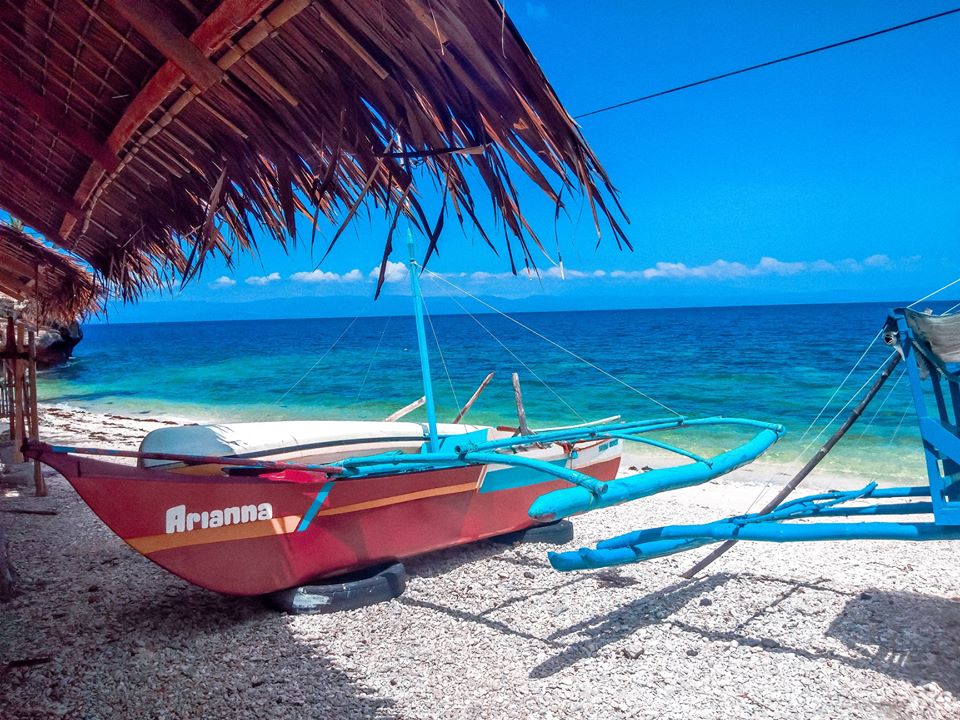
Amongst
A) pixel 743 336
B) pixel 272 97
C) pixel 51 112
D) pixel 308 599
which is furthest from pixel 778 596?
pixel 743 336

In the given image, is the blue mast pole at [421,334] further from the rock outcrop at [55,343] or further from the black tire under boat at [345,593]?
the rock outcrop at [55,343]

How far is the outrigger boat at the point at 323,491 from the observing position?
3.32m

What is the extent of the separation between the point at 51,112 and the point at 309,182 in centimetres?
114

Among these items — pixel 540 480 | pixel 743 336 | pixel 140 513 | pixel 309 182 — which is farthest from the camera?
pixel 743 336

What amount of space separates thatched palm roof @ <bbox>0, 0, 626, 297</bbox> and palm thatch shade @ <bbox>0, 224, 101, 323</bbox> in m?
3.02

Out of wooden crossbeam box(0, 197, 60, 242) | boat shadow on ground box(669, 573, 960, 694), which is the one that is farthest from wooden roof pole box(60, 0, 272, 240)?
boat shadow on ground box(669, 573, 960, 694)

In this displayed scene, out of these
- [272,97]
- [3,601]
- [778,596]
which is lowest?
[778,596]

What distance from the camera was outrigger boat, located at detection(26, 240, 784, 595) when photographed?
332 cm

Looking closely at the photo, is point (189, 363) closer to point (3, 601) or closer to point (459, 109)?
point (3, 601)

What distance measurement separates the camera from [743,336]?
49781 millimetres

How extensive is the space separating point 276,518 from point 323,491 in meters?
0.34

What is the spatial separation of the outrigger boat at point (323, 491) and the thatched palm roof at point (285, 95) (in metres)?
1.45

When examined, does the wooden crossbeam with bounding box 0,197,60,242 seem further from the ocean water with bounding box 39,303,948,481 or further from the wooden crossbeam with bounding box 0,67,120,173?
the ocean water with bounding box 39,303,948,481

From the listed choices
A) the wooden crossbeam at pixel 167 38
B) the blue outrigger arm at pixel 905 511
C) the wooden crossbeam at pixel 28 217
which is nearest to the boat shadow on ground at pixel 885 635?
the blue outrigger arm at pixel 905 511
